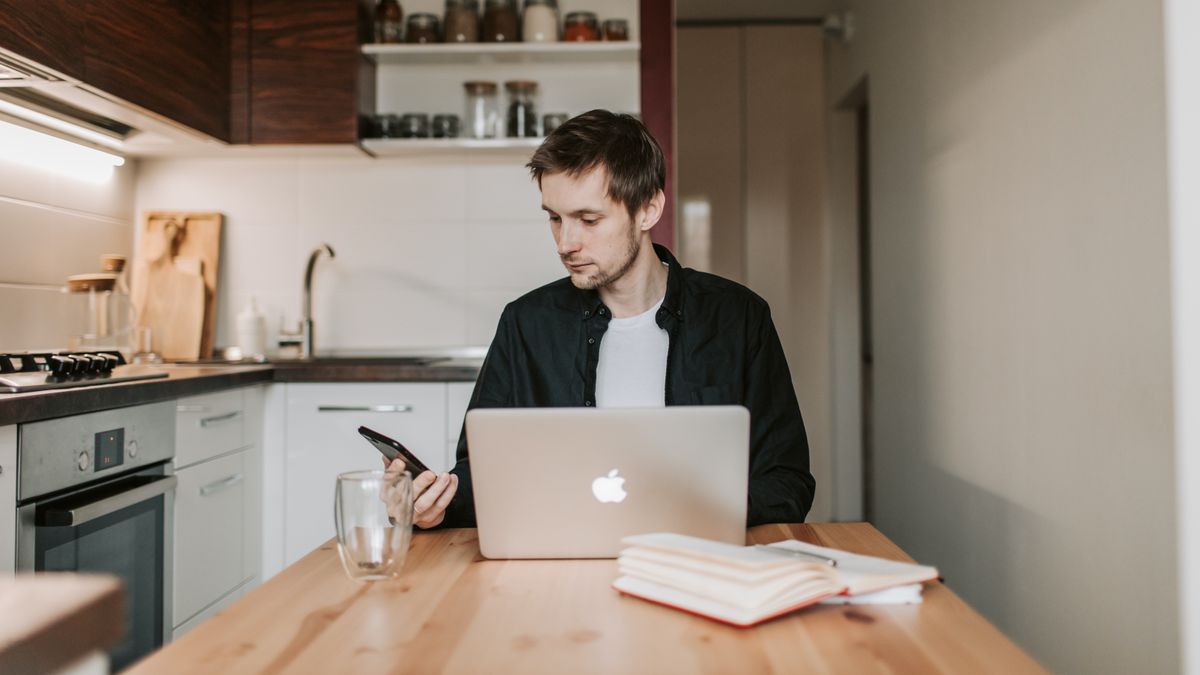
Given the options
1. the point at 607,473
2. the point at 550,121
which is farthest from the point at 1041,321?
the point at 550,121

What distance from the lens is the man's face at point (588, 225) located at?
176 centimetres

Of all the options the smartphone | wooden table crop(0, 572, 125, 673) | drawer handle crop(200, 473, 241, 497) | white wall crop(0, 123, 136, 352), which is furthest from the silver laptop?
white wall crop(0, 123, 136, 352)

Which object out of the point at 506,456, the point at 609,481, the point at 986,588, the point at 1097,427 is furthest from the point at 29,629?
the point at 986,588

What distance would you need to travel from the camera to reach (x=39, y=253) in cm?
271

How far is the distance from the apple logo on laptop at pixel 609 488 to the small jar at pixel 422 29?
2.50 metres

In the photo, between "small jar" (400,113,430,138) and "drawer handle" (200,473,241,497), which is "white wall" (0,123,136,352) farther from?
"small jar" (400,113,430,138)

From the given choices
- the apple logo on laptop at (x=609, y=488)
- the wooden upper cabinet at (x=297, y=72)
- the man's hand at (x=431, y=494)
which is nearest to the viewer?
the apple logo on laptop at (x=609, y=488)

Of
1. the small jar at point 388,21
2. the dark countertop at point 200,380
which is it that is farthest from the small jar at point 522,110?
the dark countertop at point 200,380

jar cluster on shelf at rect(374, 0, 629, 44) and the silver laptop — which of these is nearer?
the silver laptop

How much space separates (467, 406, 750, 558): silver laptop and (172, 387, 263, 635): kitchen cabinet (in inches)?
62.7

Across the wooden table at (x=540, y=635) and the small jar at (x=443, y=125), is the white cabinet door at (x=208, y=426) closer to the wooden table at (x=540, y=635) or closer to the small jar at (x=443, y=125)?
the small jar at (x=443, y=125)

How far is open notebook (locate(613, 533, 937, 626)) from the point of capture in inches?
35.6

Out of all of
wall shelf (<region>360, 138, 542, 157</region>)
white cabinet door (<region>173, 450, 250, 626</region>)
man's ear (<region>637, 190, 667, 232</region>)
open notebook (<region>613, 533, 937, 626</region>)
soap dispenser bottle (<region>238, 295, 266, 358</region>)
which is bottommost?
white cabinet door (<region>173, 450, 250, 626</region>)

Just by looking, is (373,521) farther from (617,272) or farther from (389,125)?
(389,125)
